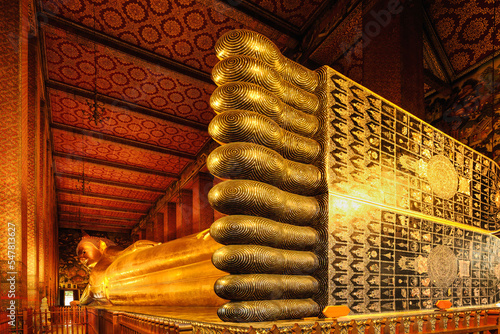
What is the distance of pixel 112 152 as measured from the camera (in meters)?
11.0

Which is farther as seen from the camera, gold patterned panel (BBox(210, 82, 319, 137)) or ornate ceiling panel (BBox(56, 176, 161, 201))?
ornate ceiling panel (BBox(56, 176, 161, 201))

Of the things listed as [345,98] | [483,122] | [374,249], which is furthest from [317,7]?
[374,249]

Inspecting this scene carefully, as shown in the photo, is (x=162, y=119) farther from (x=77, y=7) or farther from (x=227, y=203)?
(x=227, y=203)

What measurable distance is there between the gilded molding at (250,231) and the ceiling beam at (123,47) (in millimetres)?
5597

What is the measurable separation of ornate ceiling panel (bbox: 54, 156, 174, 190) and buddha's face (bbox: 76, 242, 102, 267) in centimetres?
576

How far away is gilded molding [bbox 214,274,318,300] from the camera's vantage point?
195 centimetres

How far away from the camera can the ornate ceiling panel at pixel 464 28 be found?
5.32m

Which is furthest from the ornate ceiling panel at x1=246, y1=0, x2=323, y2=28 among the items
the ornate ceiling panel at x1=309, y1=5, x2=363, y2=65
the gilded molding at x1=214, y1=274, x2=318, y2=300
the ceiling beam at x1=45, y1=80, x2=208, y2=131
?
the gilded molding at x1=214, y1=274, x2=318, y2=300

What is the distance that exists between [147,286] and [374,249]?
8.42ft

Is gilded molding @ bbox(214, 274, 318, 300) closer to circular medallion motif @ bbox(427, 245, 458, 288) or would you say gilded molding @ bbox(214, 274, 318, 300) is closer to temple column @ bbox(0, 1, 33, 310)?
circular medallion motif @ bbox(427, 245, 458, 288)

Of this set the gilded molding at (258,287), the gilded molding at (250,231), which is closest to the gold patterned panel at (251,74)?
the gilded molding at (250,231)

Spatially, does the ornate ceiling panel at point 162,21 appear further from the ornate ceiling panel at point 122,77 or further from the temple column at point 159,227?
the temple column at point 159,227

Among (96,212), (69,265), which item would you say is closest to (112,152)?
(96,212)

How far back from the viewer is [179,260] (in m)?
3.49
